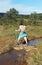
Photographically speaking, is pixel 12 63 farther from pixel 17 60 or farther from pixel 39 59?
pixel 39 59

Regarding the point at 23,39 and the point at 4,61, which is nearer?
the point at 4,61

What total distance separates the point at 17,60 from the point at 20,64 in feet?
1.99

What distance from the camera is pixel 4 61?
8.51 metres

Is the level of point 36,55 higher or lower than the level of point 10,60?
higher

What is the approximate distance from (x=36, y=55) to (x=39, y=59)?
35 centimetres

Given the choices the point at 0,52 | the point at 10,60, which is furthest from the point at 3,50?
the point at 10,60

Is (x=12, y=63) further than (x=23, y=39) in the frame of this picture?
No

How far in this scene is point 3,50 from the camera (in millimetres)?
10461

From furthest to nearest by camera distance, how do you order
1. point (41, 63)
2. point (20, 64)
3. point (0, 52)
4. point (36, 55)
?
point (0, 52), point (20, 64), point (36, 55), point (41, 63)

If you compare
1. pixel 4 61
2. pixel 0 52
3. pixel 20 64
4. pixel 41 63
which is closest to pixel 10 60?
pixel 4 61

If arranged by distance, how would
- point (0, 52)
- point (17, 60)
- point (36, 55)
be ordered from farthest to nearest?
point (0, 52) < point (17, 60) < point (36, 55)

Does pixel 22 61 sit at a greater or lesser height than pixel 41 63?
lesser

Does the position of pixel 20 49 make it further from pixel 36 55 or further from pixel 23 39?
pixel 36 55

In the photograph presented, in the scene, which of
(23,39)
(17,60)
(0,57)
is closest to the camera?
(17,60)
